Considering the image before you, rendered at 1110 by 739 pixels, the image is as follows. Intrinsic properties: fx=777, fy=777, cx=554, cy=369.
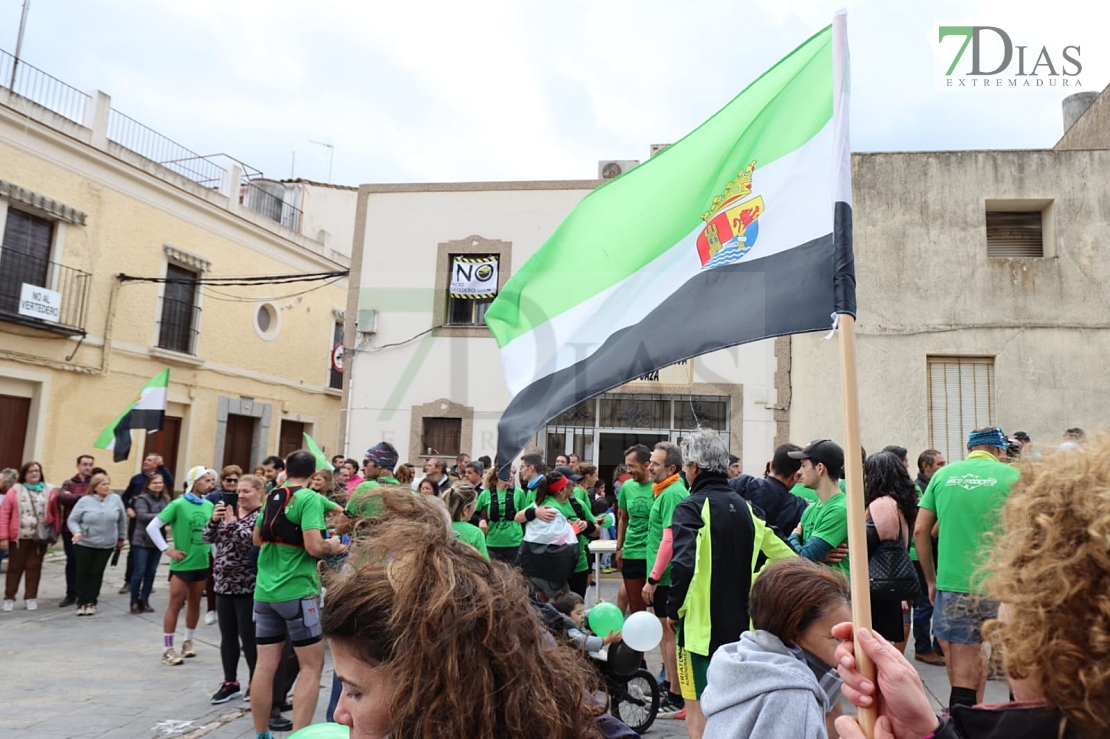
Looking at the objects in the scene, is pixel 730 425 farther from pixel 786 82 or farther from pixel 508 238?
pixel 786 82

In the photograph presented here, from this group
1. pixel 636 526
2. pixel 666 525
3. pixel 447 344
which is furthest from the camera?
pixel 447 344

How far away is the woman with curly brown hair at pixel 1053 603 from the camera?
111 cm

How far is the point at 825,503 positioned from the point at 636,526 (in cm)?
303

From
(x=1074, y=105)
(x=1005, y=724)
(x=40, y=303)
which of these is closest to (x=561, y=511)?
A: (x=1005, y=724)

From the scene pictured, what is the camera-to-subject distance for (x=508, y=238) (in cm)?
1686

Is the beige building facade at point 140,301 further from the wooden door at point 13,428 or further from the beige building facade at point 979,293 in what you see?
the beige building facade at point 979,293

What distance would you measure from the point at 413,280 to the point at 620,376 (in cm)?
1455

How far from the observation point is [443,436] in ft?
54.4

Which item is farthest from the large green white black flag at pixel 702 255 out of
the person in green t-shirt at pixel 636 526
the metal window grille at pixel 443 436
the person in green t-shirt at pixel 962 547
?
the metal window grille at pixel 443 436

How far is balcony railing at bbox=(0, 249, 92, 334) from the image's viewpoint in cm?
1517

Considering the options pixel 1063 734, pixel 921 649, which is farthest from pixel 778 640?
pixel 921 649

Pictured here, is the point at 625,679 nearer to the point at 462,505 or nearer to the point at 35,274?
the point at 462,505

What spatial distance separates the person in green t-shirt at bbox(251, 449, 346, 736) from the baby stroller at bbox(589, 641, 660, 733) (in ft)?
5.98

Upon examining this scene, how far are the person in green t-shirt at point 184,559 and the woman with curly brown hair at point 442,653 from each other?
6570mm
